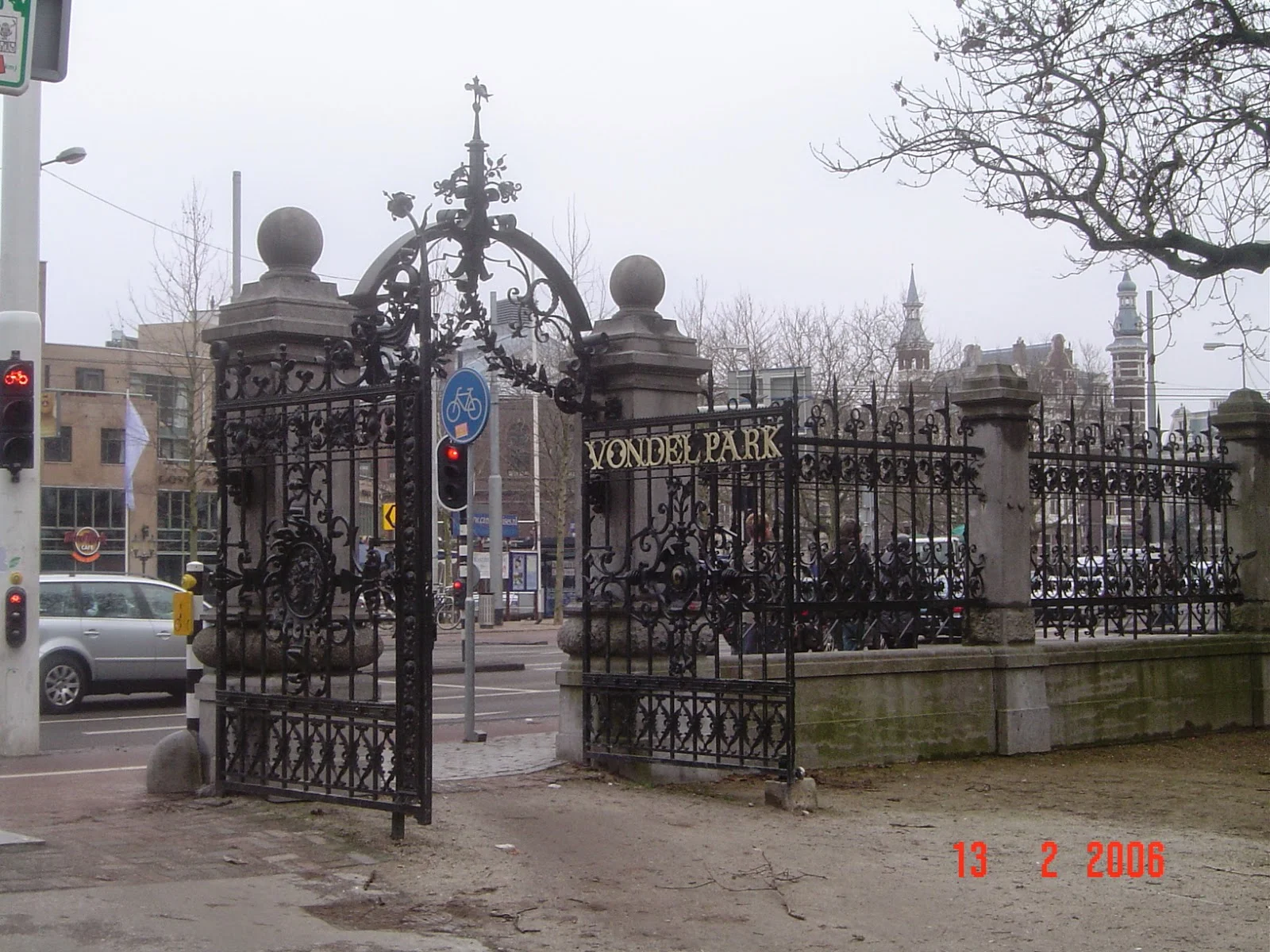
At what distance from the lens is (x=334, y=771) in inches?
348

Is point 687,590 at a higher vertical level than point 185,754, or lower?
higher

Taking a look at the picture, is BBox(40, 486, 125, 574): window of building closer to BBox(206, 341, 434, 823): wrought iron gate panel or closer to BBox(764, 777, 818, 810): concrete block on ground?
BBox(206, 341, 434, 823): wrought iron gate panel

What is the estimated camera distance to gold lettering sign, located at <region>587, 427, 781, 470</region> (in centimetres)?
958

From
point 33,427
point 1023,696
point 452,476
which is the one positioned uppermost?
point 33,427

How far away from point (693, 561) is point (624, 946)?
→ 13.0 ft

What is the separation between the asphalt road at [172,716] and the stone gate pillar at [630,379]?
11.1 feet

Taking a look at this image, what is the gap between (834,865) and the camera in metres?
7.82

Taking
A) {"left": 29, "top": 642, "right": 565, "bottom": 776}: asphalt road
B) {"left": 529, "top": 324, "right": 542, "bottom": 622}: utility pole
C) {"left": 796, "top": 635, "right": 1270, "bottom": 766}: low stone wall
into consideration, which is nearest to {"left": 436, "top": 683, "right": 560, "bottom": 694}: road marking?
{"left": 29, "top": 642, "right": 565, "bottom": 776}: asphalt road

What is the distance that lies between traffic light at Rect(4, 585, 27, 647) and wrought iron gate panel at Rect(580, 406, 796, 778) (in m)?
5.53

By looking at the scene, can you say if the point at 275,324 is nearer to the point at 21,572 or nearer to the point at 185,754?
the point at 185,754

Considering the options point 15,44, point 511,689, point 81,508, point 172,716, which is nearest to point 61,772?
point 172,716

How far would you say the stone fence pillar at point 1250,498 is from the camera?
14.3 metres

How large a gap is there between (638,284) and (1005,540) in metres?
3.69
